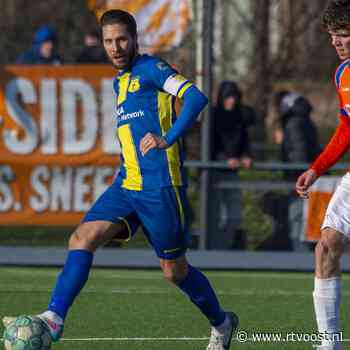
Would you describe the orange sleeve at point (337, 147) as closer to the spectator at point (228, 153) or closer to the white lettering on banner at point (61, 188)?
the spectator at point (228, 153)

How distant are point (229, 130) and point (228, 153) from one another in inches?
9.4

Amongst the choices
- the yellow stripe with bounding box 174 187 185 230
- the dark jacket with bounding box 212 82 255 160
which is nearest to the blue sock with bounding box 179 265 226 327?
the yellow stripe with bounding box 174 187 185 230

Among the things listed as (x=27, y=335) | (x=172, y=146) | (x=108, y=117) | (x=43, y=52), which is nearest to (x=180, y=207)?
(x=172, y=146)

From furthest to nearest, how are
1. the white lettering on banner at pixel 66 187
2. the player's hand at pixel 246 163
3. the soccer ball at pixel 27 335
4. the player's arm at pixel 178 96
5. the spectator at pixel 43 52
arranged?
the spectator at pixel 43 52, the white lettering on banner at pixel 66 187, the player's hand at pixel 246 163, the player's arm at pixel 178 96, the soccer ball at pixel 27 335

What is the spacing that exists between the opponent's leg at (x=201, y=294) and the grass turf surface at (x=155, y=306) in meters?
0.19

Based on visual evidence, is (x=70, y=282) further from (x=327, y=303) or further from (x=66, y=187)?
(x=66, y=187)

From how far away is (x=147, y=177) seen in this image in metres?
7.53

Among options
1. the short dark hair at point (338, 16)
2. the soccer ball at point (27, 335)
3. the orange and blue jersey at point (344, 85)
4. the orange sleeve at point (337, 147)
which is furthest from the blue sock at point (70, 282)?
the short dark hair at point (338, 16)

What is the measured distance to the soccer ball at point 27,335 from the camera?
6.89 m

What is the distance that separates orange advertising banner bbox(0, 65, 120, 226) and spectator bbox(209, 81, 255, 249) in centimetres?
106

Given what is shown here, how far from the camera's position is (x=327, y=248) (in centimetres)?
705

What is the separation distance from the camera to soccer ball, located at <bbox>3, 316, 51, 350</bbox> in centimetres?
689

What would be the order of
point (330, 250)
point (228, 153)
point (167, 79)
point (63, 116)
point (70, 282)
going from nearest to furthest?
point (330, 250) → point (70, 282) → point (167, 79) → point (228, 153) → point (63, 116)

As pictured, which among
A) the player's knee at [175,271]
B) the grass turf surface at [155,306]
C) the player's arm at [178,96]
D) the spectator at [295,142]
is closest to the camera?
the player's arm at [178,96]
